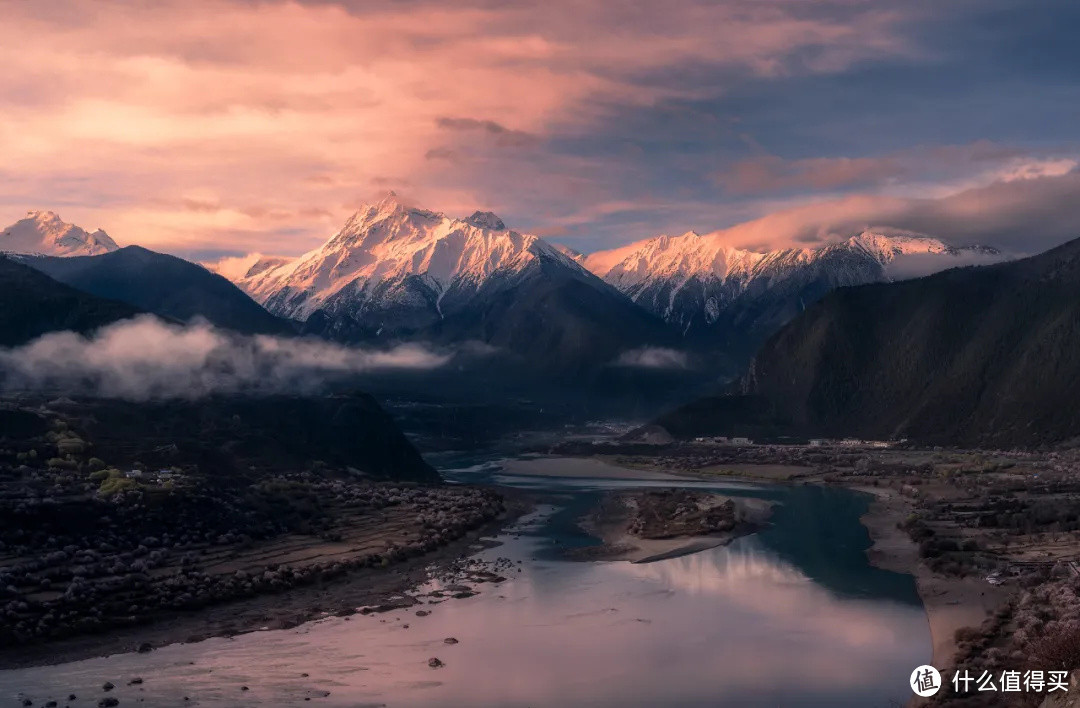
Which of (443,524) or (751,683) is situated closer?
(751,683)

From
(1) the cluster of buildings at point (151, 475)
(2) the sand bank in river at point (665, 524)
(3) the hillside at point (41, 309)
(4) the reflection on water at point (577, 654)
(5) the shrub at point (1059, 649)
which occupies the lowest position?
(2) the sand bank in river at point (665, 524)

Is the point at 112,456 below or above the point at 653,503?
above

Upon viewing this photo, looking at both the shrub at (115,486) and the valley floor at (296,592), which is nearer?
the valley floor at (296,592)

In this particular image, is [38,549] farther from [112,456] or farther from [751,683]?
[751,683]

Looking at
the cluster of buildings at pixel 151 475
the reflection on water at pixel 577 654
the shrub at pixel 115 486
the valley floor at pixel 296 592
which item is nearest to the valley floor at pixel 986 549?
the reflection on water at pixel 577 654

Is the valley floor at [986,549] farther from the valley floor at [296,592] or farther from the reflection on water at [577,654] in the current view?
the valley floor at [296,592]

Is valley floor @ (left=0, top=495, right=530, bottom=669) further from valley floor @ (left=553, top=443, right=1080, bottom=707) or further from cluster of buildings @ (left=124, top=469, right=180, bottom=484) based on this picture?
valley floor @ (left=553, top=443, right=1080, bottom=707)

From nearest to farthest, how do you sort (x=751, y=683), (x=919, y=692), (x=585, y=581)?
1. (x=919, y=692)
2. (x=751, y=683)
3. (x=585, y=581)

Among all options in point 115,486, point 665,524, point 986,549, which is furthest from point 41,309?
point 986,549

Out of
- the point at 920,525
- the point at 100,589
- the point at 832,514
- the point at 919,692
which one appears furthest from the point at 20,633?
the point at 832,514

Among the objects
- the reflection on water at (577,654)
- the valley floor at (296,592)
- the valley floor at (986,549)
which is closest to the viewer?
the reflection on water at (577,654)
